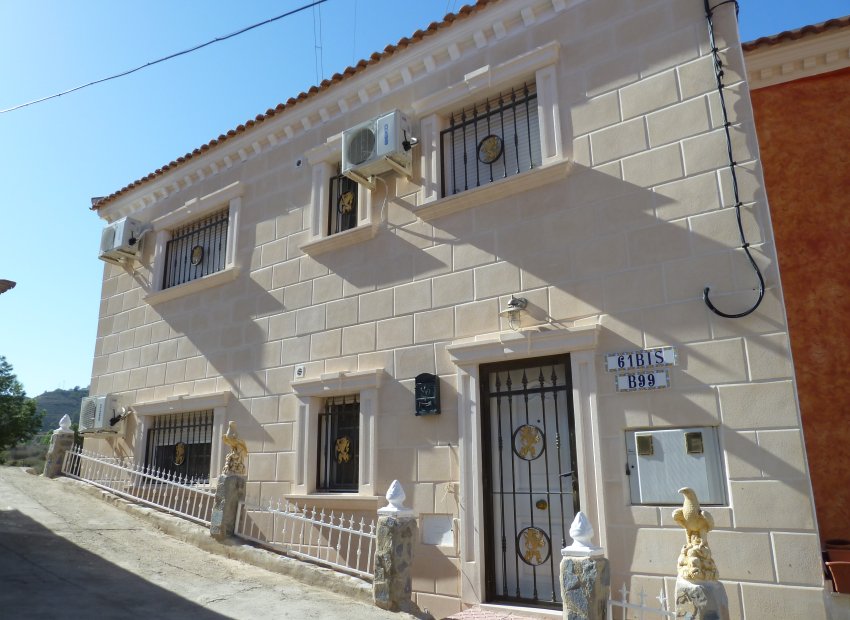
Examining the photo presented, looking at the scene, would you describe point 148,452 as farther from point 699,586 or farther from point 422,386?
point 699,586

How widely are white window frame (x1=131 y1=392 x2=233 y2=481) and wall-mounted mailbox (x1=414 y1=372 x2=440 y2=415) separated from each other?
11.3 ft

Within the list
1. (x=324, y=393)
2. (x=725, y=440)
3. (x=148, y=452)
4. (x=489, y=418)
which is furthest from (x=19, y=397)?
(x=725, y=440)

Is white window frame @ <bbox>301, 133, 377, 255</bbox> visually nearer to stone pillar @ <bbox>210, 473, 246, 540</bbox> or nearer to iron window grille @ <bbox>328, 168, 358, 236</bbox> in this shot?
iron window grille @ <bbox>328, 168, 358, 236</bbox>

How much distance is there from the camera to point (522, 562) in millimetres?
5816

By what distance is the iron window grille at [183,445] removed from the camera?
9.16 meters

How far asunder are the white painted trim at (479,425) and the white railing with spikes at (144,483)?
3.77 metres

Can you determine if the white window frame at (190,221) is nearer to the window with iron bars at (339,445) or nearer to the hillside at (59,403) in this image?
the window with iron bars at (339,445)

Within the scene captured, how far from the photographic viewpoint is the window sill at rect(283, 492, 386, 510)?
6.79 m

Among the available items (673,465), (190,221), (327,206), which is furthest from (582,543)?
(190,221)

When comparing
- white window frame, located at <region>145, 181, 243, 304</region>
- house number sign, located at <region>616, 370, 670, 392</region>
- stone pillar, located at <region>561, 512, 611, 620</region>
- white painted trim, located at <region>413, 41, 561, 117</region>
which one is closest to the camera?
stone pillar, located at <region>561, 512, 611, 620</region>

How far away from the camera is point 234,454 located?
7766 millimetres

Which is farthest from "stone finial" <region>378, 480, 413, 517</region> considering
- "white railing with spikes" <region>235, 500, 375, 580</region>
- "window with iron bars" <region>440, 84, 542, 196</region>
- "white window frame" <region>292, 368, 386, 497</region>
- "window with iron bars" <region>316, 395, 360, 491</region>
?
"window with iron bars" <region>440, 84, 542, 196</region>

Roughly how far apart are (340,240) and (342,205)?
0.74 meters

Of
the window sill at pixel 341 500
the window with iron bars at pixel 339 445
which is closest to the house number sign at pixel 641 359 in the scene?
the window sill at pixel 341 500
